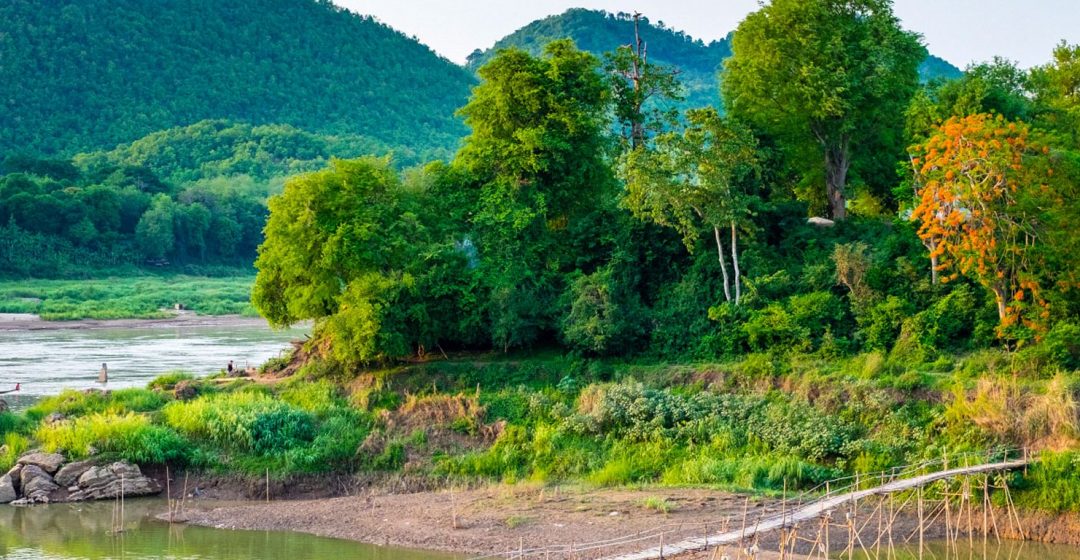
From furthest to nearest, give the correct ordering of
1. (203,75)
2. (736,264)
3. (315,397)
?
(203,75), (736,264), (315,397)

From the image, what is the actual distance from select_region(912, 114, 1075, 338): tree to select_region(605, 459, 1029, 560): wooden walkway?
7606mm

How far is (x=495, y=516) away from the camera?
100 ft

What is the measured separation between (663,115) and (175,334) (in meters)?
40.4

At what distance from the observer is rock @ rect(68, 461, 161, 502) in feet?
112

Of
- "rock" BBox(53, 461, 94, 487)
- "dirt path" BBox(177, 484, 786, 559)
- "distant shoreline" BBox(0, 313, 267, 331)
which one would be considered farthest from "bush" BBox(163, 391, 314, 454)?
"distant shoreline" BBox(0, 313, 267, 331)

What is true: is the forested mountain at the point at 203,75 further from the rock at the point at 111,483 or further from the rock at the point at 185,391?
the rock at the point at 111,483

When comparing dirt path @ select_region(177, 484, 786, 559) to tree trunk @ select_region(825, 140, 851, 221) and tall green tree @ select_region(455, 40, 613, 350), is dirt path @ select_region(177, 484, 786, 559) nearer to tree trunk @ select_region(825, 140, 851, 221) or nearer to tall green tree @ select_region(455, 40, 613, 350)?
tall green tree @ select_region(455, 40, 613, 350)

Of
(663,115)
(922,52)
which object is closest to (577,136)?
(663,115)

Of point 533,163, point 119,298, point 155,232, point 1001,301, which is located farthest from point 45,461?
point 155,232

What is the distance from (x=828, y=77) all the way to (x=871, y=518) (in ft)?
63.4

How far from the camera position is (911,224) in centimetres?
4141

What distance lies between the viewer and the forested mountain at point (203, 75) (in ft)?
490

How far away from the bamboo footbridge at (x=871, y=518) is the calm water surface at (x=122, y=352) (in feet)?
89.5

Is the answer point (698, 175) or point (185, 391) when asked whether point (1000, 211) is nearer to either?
point (698, 175)
